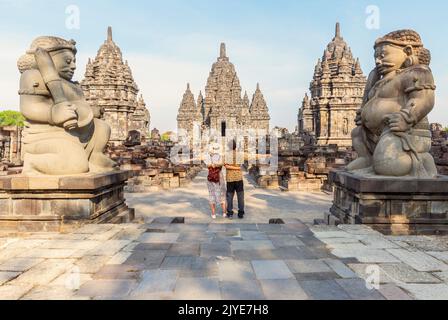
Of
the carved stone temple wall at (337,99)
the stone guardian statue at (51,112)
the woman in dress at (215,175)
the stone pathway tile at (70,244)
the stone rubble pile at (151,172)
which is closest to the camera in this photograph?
the stone pathway tile at (70,244)

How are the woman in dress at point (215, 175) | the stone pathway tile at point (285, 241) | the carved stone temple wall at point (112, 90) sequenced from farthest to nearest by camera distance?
the carved stone temple wall at point (112, 90)
the woman in dress at point (215, 175)
the stone pathway tile at point (285, 241)

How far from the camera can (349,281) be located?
2445 mm

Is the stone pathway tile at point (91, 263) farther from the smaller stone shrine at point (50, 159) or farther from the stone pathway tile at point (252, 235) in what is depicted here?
the stone pathway tile at point (252, 235)

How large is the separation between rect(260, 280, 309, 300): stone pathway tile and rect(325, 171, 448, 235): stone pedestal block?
209cm

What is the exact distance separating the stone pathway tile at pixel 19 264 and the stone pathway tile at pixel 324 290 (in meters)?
2.25

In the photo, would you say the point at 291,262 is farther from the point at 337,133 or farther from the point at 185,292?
the point at 337,133

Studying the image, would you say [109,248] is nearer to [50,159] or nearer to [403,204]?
[50,159]

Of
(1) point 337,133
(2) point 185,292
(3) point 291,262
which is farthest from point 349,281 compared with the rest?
(1) point 337,133

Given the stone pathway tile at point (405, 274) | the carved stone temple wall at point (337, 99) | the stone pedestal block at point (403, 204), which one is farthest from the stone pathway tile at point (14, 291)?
the carved stone temple wall at point (337, 99)

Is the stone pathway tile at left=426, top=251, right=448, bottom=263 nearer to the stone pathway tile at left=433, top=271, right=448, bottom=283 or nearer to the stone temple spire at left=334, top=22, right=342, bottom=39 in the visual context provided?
the stone pathway tile at left=433, top=271, right=448, bottom=283

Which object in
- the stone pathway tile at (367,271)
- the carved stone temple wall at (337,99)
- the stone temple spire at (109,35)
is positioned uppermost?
the stone temple spire at (109,35)

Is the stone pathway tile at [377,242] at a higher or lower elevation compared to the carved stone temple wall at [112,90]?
lower

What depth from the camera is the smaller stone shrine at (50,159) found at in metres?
3.99

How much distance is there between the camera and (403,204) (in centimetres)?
402
